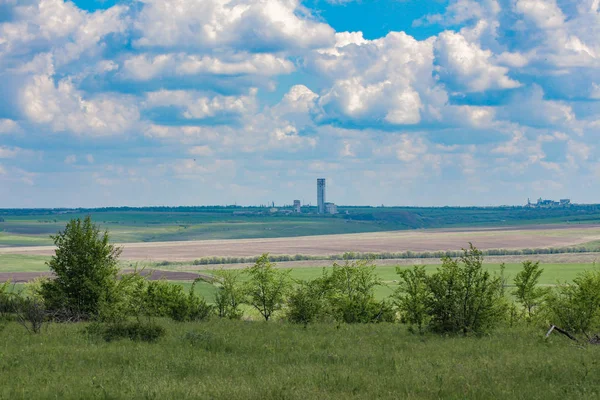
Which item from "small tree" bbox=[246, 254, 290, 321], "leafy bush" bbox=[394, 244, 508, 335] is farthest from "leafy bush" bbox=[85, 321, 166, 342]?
"small tree" bbox=[246, 254, 290, 321]

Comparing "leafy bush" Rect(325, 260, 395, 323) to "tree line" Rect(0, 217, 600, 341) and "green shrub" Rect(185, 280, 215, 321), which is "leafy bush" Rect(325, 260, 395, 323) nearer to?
"tree line" Rect(0, 217, 600, 341)

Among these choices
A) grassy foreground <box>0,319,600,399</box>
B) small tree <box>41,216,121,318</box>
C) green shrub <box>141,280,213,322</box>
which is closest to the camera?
grassy foreground <box>0,319,600,399</box>

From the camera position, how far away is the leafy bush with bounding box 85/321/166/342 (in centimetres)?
2502

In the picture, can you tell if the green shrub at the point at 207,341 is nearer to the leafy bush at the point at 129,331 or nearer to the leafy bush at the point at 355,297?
the leafy bush at the point at 129,331

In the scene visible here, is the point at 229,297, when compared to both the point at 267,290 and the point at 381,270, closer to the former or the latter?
the point at 267,290

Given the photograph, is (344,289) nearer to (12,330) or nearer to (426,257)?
(12,330)

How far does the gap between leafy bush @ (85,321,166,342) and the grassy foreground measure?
0.65 m

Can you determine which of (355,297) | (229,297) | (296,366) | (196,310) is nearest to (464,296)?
(296,366)

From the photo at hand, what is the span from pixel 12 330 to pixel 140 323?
5.87 m

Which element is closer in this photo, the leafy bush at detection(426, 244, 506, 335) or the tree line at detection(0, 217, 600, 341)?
the leafy bush at detection(426, 244, 506, 335)

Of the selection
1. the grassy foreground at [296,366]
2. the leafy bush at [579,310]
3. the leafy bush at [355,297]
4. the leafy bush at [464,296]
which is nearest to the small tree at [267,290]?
the leafy bush at [355,297]

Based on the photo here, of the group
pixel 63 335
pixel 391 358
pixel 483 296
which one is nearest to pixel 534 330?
pixel 483 296

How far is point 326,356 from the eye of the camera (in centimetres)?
2122

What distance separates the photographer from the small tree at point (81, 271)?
3753cm
